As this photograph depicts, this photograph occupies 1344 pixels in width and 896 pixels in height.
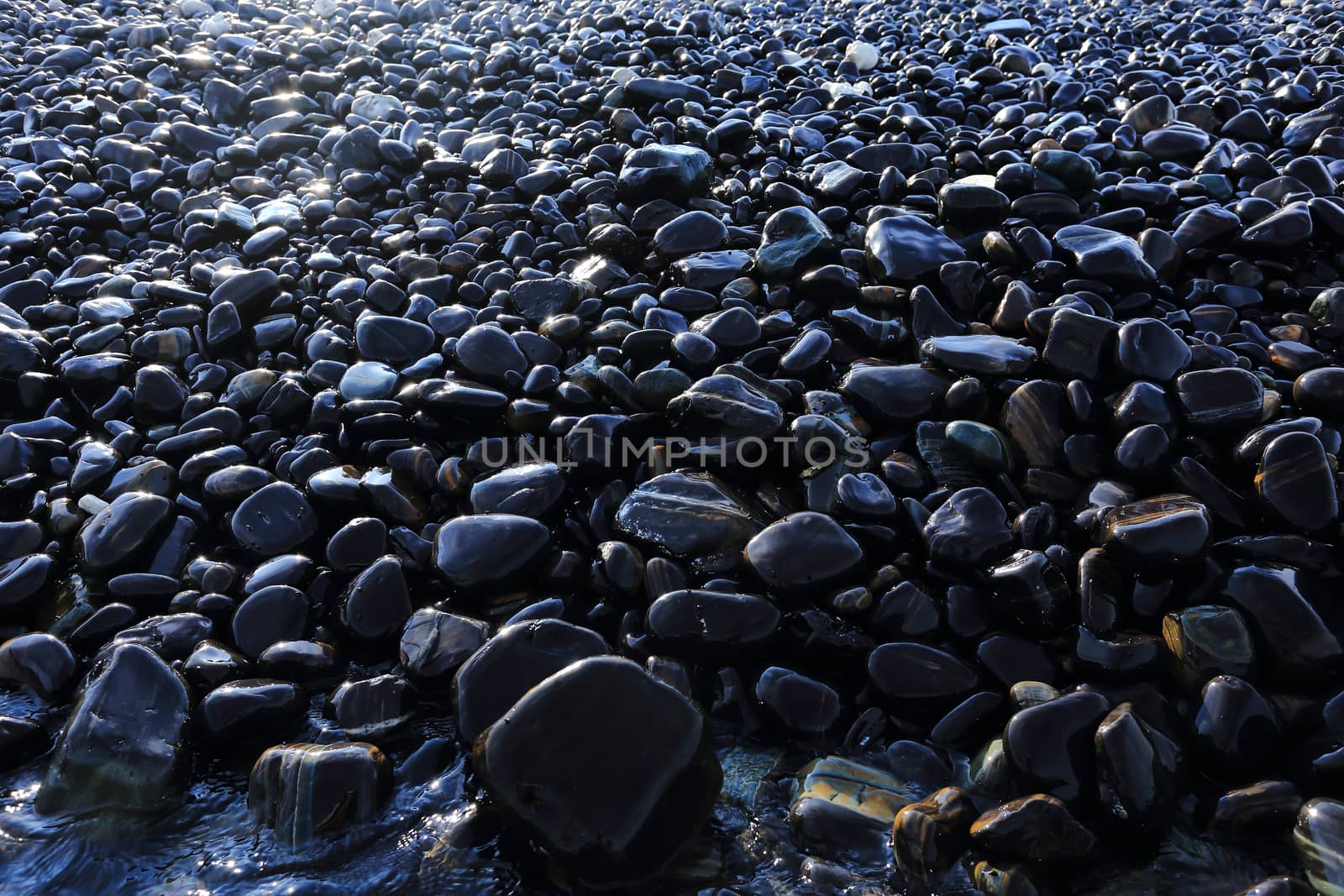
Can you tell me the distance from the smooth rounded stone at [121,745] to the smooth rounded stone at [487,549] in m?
0.84

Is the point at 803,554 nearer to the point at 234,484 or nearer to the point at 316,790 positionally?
the point at 316,790

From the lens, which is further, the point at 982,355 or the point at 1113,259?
the point at 1113,259

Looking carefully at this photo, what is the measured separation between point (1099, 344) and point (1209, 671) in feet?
4.49

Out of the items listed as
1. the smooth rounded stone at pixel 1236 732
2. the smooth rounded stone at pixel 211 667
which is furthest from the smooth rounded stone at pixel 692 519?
the smooth rounded stone at pixel 1236 732

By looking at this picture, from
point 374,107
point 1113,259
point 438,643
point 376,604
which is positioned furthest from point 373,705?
point 374,107

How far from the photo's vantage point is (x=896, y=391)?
335 centimetres

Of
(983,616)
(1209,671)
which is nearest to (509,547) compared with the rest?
(983,616)

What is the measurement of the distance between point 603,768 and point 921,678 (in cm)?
99

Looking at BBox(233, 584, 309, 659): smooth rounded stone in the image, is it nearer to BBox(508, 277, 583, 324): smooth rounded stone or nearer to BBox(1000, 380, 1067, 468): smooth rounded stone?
BBox(508, 277, 583, 324): smooth rounded stone

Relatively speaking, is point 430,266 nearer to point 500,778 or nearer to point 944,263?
point 944,263

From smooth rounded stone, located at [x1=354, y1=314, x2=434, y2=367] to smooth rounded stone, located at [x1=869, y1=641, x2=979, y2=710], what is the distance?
97.3 inches

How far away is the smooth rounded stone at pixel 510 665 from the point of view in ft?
7.84

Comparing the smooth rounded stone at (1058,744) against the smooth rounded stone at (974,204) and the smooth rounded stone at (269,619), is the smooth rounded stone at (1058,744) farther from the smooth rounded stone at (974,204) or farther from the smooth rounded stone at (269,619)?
the smooth rounded stone at (974,204)

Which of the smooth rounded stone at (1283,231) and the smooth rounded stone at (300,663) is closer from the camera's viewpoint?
the smooth rounded stone at (300,663)
